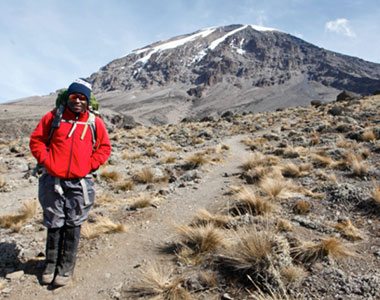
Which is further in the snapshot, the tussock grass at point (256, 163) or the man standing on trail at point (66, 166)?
the tussock grass at point (256, 163)

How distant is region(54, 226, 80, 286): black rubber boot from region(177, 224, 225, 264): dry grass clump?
1.37 m

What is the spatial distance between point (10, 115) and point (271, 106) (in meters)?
102

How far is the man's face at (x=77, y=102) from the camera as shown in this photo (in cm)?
423

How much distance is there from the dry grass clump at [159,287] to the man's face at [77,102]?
212 cm

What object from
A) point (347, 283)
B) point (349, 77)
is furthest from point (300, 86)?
point (347, 283)

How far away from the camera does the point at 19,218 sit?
22.5 feet

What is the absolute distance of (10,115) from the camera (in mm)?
46156

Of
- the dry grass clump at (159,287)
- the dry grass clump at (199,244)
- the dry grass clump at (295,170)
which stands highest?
the dry grass clump at (295,170)

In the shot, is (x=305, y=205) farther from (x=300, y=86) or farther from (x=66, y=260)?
(x=300, y=86)

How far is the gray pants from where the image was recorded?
425cm

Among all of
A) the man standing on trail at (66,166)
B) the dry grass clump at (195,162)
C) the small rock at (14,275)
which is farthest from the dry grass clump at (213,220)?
the dry grass clump at (195,162)

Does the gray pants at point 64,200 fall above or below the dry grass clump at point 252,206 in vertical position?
above

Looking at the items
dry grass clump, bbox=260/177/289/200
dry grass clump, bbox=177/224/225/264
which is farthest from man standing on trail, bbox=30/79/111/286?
dry grass clump, bbox=260/177/289/200

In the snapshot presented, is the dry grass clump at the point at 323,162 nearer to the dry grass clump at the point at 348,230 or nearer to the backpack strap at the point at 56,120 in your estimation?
the dry grass clump at the point at 348,230
